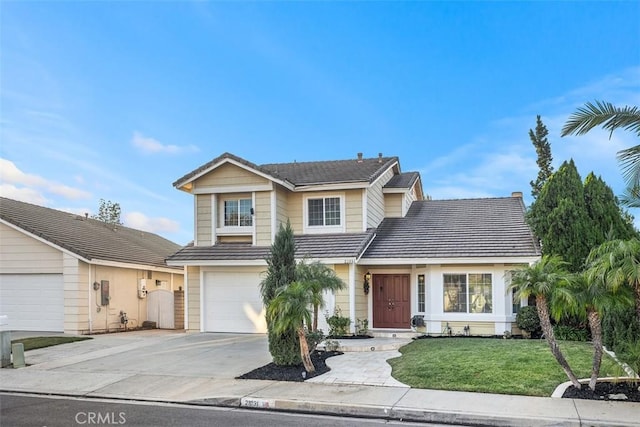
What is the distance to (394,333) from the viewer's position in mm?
16188

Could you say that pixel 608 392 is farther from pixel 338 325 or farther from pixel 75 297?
pixel 75 297

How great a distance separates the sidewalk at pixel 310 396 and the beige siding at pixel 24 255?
21.4ft

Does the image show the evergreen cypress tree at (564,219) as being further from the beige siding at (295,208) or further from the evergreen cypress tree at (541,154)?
the evergreen cypress tree at (541,154)

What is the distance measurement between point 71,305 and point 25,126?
6.18 meters

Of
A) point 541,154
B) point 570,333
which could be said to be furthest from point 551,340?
point 541,154

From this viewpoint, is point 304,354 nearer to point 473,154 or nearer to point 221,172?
point 221,172

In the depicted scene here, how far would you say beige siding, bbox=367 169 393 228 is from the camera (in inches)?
705

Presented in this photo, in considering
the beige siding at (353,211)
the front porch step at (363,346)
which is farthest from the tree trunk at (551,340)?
the beige siding at (353,211)

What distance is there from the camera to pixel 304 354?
999 cm

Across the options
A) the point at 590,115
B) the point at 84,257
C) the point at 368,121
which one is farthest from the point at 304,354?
the point at 368,121

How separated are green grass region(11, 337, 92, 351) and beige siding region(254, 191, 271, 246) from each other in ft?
21.1

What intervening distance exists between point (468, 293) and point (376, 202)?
5063 millimetres

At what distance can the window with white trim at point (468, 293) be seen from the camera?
15.6 m

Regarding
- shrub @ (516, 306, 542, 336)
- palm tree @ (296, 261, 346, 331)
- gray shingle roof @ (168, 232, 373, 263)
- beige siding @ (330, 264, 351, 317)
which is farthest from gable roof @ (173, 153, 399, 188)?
shrub @ (516, 306, 542, 336)
